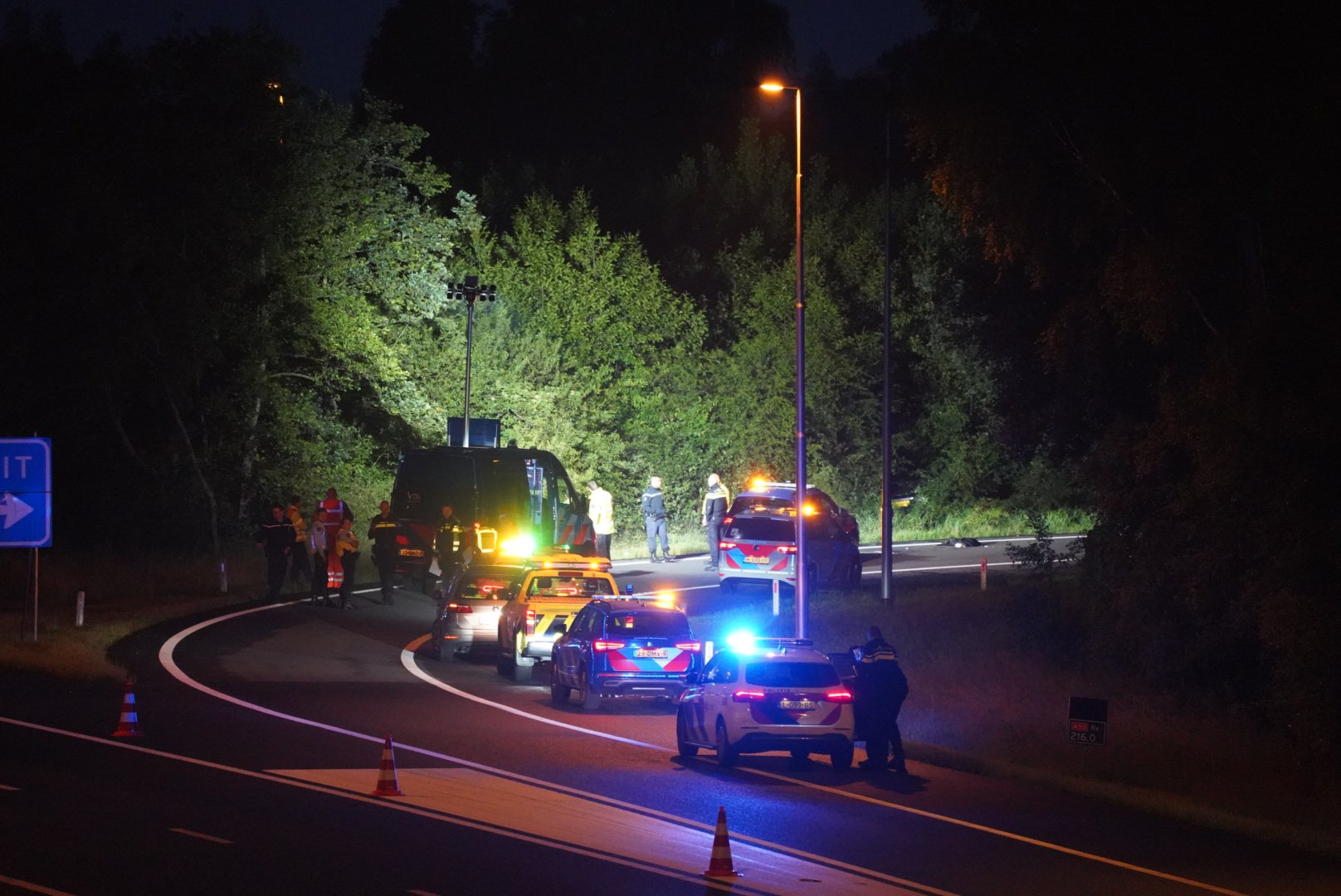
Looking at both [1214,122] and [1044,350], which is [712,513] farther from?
[1214,122]

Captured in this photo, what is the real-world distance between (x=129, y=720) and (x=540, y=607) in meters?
9.06

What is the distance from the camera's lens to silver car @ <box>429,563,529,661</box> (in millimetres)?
28859

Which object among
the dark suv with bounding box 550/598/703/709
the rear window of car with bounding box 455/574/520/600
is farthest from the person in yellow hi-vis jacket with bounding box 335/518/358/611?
the dark suv with bounding box 550/598/703/709

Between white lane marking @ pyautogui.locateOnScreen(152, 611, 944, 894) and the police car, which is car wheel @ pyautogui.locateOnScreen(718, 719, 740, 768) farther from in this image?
white lane marking @ pyautogui.locateOnScreen(152, 611, 944, 894)

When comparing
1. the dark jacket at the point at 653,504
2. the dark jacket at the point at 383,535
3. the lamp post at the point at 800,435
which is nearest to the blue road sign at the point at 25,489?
the dark jacket at the point at 383,535

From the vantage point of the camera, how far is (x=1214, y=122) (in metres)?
23.0

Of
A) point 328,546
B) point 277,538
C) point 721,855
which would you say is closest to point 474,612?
point 328,546

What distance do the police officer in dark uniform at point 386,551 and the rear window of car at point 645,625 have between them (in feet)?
46.7

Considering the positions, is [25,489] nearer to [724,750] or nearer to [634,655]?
[634,655]

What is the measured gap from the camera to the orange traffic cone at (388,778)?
15.7 m

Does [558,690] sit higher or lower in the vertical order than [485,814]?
higher

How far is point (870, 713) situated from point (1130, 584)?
8.64 m

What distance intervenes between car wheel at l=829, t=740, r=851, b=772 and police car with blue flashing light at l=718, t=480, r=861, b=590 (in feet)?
46.0

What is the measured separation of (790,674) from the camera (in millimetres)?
19219
